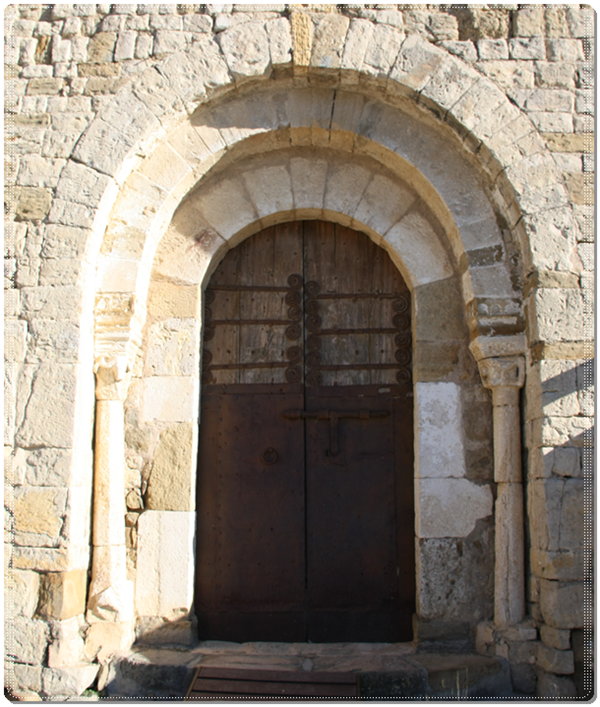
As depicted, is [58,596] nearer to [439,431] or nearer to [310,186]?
[439,431]

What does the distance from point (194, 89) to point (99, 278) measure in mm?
1303

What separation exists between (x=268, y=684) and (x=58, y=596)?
1204 millimetres

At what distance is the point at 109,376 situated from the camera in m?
3.45

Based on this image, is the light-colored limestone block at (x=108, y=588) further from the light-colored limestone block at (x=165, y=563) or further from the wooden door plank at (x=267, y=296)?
the wooden door plank at (x=267, y=296)

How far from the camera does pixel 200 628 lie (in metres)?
3.64

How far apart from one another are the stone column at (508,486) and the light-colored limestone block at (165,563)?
6.04 ft

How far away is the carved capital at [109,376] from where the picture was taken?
3.44 metres

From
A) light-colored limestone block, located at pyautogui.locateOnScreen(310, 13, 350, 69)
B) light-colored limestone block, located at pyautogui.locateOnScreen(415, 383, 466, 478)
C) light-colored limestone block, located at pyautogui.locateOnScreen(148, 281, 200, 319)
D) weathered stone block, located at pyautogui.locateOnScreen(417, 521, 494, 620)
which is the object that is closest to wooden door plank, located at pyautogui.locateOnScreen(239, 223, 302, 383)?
light-colored limestone block, located at pyautogui.locateOnScreen(148, 281, 200, 319)

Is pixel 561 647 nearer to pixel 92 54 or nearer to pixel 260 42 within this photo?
pixel 260 42

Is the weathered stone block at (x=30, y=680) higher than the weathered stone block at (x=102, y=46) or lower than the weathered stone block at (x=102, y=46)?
lower

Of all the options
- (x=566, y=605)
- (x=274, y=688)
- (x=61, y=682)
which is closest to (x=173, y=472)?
(x=61, y=682)

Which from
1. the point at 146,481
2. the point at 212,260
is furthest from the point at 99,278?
the point at 146,481

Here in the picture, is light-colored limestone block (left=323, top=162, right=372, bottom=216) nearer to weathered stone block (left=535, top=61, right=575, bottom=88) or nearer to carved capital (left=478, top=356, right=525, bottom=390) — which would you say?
weathered stone block (left=535, top=61, right=575, bottom=88)

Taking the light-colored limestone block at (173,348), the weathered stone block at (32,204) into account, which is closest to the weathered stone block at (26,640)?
the light-colored limestone block at (173,348)
